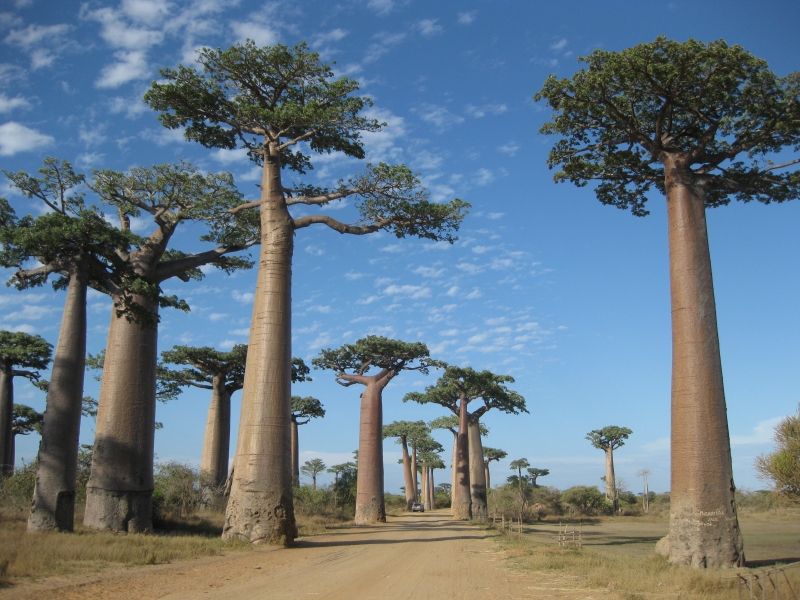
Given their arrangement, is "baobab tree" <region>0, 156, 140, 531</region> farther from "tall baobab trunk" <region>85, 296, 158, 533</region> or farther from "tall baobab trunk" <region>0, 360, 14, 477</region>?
"tall baobab trunk" <region>0, 360, 14, 477</region>

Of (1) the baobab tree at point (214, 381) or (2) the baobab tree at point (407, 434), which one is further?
(2) the baobab tree at point (407, 434)

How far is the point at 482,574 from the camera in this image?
8148mm

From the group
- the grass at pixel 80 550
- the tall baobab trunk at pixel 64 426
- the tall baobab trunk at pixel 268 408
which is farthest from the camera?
the tall baobab trunk at pixel 268 408

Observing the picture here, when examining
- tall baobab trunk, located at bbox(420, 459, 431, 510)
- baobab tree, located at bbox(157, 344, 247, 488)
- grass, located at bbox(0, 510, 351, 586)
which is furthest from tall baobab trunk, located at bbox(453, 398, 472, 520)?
tall baobab trunk, located at bbox(420, 459, 431, 510)

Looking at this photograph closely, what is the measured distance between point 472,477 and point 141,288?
21.3 m

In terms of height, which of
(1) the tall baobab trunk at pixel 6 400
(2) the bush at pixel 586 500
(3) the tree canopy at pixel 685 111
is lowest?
(2) the bush at pixel 586 500

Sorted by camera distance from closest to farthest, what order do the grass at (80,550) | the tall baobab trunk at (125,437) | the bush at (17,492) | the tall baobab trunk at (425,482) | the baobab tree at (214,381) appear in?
the grass at (80,550)
the tall baobab trunk at (125,437)
the bush at (17,492)
the baobab tree at (214,381)
the tall baobab trunk at (425,482)

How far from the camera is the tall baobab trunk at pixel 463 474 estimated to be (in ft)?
95.3

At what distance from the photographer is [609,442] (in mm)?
46188

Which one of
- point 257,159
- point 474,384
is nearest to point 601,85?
point 257,159

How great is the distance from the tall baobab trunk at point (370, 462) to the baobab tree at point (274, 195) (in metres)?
11.3

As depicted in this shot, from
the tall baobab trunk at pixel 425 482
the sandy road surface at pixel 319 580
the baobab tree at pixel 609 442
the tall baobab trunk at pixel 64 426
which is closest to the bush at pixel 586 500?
the baobab tree at pixel 609 442

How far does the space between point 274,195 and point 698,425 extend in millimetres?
9653

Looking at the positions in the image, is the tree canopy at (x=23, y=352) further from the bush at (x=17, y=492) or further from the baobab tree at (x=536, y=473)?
the baobab tree at (x=536, y=473)
